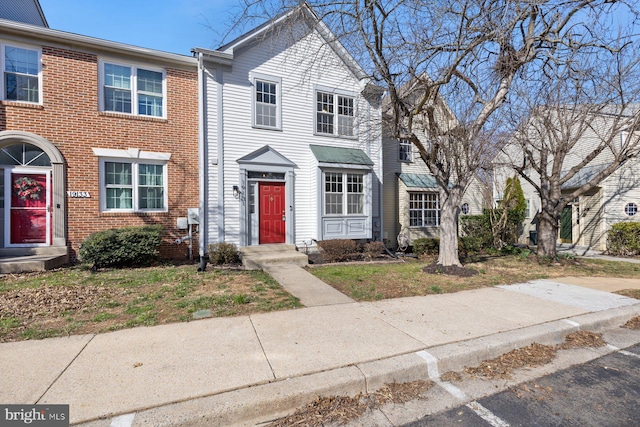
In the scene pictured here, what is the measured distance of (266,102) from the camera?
36.8 ft

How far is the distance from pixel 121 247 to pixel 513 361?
29.8 feet

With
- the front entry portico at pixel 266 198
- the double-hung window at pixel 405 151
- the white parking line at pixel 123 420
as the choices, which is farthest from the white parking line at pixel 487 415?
the double-hung window at pixel 405 151

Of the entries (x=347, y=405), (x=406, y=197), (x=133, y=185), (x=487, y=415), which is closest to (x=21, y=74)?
(x=133, y=185)

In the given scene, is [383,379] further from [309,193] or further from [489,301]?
[309,193]

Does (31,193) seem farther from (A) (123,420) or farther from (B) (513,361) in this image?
(B) (513,361)

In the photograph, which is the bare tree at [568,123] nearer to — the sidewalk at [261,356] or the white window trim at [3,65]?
the sidewalk at [261,356]

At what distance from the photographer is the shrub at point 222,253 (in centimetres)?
961

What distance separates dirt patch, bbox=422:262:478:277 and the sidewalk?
273 cm

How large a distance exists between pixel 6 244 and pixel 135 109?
5.21 metres

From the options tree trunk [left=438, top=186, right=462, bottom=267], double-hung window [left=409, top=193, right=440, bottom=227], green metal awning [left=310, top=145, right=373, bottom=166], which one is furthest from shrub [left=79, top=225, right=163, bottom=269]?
double-hung window [left=409, top=193, right=440, bottom=227]

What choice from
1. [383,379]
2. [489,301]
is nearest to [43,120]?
[383,379]

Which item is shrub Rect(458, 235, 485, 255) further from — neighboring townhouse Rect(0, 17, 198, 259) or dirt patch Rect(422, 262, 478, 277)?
neighboring townhouse Rect(0, 17, 198, 259)

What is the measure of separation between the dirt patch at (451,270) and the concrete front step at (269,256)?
3689 mm

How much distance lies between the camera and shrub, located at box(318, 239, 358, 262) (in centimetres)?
1023
